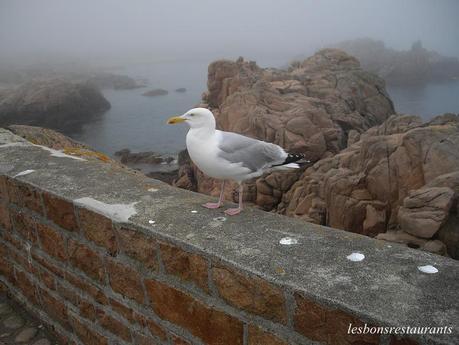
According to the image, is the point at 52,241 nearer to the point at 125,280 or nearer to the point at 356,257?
the point at 125,280

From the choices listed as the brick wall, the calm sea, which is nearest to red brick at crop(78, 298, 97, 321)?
the brick wall

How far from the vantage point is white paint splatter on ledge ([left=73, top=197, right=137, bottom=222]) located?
2582mm

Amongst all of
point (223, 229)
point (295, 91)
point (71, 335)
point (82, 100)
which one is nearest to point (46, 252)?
point (71, 335)

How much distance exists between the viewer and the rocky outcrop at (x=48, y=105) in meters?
36.5

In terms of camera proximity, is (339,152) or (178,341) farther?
(339,152)

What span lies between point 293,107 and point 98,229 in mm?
13724

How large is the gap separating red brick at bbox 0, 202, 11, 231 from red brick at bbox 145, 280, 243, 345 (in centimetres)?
166

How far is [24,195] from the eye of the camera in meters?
3.18

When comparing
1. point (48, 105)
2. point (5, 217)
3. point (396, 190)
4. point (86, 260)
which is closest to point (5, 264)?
point (5, 217)

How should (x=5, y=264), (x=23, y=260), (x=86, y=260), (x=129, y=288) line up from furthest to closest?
(x=5, y=264) → (x=23, y=260) → (x=86, y=260) → (x=129, y=288)

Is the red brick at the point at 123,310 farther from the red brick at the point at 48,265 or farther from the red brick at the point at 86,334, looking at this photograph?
the red brick at the point at 48,265

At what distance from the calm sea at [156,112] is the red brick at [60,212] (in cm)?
2676

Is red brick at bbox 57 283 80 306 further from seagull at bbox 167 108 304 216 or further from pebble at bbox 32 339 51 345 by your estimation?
seagull at bbox 167 108 304 216

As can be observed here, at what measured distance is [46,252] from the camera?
3.15 m
